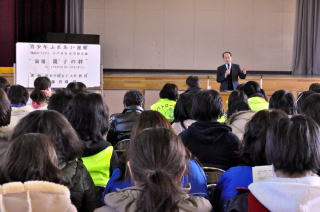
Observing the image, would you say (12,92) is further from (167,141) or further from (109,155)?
(167,141)

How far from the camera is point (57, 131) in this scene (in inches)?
77.2

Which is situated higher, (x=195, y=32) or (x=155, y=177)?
(x=195, y=32)

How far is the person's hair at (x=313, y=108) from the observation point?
2.77 m

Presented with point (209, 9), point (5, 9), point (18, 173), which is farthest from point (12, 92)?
point (209, 9)

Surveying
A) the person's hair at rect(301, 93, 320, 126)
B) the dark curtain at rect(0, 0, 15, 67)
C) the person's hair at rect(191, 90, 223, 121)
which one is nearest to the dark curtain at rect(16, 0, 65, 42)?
the dark curtain at rect(0, 0, 15, 67)

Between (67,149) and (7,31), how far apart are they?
28.7ft

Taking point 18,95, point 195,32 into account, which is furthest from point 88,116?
point 195,32

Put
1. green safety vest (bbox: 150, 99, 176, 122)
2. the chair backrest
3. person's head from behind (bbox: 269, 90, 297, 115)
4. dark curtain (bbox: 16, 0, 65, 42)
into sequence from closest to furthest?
the chair backrest, person's head from behind (bbox: 269, 90, 297, 115), green safety vest (bbox: 150, 99, 176, 122), dark curtain (bbox: 16, 0, 65, 42)

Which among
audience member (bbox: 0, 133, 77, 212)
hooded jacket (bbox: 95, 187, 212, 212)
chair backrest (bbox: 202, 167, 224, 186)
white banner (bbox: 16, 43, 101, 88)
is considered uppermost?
white banner (bbox: 16, 43, 101, 88)

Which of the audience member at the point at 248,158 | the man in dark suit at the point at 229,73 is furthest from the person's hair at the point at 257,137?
the man in dark suit at the point at 229,73

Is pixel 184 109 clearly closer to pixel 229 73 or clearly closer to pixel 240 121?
pixel 240 121

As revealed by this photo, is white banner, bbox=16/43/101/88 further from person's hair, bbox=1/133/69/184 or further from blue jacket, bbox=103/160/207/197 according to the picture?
person's hair, bbox=1/133/69/184

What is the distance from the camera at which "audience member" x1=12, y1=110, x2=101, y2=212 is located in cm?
194

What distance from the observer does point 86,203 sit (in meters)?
2.01
